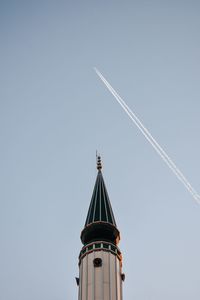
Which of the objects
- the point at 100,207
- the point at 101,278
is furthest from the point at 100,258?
the point at 100,207

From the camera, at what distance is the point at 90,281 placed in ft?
125

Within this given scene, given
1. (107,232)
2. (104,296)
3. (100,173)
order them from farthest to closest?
(100,173) < (107,232) < (104,296)

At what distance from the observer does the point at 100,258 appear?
39.7m

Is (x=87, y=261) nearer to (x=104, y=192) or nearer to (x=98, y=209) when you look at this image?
(x=98, y=209)

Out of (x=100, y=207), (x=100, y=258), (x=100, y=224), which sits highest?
(x=100, y=207)

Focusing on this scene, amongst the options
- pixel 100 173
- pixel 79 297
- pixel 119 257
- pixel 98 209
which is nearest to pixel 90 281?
pixel 79 297

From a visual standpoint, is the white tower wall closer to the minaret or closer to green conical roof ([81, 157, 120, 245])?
the minaret

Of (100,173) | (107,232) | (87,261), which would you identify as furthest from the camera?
(100,173)

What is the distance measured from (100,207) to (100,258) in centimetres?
633

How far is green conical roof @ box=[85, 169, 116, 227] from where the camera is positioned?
43.6 metres

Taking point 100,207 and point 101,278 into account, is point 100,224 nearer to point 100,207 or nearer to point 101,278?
point 100,207

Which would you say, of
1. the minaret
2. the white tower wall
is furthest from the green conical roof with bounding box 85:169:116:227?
the white tower wall

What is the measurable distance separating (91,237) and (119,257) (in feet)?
8.67

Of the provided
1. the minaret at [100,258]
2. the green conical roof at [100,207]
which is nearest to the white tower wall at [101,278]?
the minaret at [100,258]
